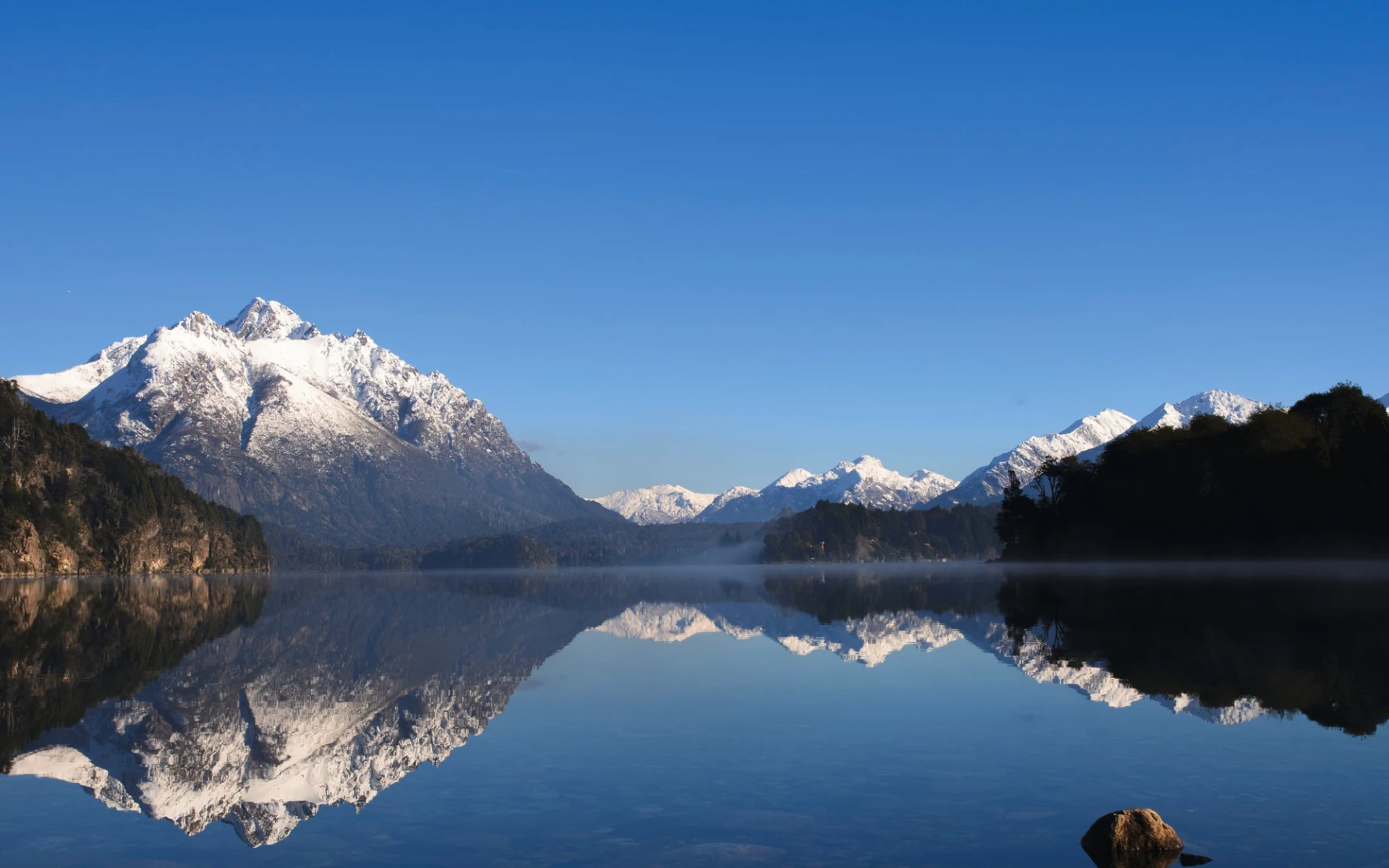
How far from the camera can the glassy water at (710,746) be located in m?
18.3

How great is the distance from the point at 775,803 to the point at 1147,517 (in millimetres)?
155238

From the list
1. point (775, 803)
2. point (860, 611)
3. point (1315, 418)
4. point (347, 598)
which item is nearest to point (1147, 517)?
point (1315, 418)

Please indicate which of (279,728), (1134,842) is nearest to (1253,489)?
(279,728)

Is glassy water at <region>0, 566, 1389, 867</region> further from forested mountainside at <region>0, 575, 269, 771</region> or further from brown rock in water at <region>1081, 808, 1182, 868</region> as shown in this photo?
brown rock in water at <region>1081, 808, 1182, 868</region>

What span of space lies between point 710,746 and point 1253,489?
134 m

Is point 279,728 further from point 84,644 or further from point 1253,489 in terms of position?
point 1253,489

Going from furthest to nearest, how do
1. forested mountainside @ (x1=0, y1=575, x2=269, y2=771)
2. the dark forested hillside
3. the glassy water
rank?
the dark forested hillside
forested mountainside @ (x1=0, y1=575, x2=269, y2=771)
the glassy water

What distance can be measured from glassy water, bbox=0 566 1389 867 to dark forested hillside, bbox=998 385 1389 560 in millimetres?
83663

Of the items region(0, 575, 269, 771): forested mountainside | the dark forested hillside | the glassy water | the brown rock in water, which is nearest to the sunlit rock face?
the glassy water

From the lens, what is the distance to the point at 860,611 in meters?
74.4

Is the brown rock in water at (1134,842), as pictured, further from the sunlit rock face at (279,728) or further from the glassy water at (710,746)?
the sunlit rock face at (279,728)

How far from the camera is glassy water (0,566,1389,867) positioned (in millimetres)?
18266

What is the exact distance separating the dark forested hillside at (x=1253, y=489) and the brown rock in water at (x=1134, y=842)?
12776 centimetres

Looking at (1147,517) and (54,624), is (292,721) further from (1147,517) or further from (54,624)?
(1147,517)
